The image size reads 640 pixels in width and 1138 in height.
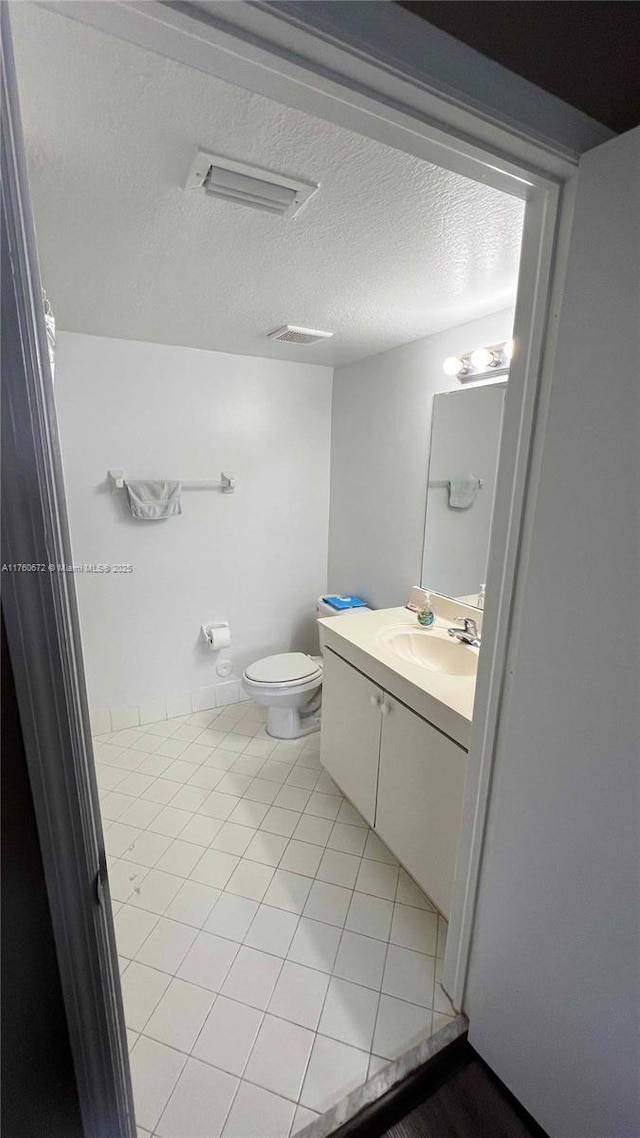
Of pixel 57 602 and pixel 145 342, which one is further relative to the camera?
pixel 145 342

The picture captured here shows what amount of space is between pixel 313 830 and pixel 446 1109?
894mm

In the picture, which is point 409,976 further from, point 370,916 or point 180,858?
point 180,858

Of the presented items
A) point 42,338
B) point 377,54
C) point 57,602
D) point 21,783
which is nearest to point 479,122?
point 377,54

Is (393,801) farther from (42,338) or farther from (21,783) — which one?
(42,338)

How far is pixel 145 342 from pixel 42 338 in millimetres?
2034

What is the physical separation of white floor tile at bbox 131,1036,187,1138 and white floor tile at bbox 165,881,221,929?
0.33m

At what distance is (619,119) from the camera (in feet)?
2.30

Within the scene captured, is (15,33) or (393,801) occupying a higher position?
(15,33)

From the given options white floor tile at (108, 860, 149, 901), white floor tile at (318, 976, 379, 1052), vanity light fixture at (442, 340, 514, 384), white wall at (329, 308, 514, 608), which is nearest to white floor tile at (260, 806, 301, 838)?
white floor tile at (108, 860, 149, 901)

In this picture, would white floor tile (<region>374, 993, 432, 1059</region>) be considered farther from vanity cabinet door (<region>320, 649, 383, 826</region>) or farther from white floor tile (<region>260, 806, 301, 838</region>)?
white floor tile (<region>260, 806, 301, 838</region>)

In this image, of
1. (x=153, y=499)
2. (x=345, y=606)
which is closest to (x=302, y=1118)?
(x=345, y=606)

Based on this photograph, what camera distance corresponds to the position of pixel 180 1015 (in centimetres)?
126

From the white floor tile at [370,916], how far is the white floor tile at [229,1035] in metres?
0.39

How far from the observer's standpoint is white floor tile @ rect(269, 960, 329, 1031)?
4.11 ft
